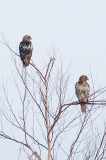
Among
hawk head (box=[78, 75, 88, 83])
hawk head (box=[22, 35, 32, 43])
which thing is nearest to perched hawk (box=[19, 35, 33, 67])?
hawk head (box=[22, 35, 32, 43])

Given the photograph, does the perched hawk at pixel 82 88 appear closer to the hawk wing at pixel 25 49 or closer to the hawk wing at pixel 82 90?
the hawk wing at pixel 82 90

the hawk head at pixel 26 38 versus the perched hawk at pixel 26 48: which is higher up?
the hawk head at pixel 26 38

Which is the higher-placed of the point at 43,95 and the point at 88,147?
the point at 43,95

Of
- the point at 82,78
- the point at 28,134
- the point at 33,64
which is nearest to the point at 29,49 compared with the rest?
the point at 82,78

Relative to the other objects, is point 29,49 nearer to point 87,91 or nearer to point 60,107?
point 87,91

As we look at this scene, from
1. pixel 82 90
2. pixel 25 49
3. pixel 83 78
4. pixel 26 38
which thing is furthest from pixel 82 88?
pixel 26 38

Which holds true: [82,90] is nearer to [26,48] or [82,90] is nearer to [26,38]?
[26,48]

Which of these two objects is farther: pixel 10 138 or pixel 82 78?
pixel 82 78

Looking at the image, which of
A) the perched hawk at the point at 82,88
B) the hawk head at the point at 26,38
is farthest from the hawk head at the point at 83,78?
the hawk head at the point at 26,38

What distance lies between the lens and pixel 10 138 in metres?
6.70

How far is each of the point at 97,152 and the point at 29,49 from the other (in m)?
3.88

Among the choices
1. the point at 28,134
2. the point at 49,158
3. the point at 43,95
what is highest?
the point at 43,95

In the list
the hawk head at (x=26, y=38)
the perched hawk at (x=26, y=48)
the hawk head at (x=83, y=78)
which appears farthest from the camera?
the hawk head at (x=26, y=38)

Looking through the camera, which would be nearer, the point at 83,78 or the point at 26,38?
the point at 83,78
